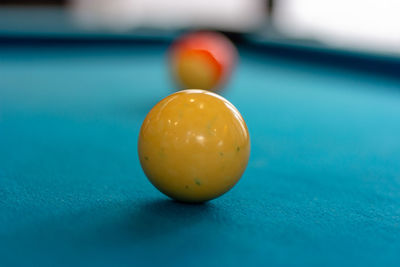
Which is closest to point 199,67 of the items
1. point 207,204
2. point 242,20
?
point 207,204

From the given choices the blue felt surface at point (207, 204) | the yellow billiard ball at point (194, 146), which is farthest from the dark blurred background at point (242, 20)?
the yellow billiard ball at point (194, 146)

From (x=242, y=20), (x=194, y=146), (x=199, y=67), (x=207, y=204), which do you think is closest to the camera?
(x=194, y=146)

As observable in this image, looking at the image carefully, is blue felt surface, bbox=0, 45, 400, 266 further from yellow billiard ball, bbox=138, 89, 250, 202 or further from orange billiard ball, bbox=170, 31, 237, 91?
orange billiard ball, bbox=170, 31, 237, 91

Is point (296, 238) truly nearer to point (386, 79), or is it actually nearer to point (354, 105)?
point (354, 105)

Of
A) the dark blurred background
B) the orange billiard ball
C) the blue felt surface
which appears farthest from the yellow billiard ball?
the dark blurred background

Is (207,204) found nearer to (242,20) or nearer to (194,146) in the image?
(194,146)
